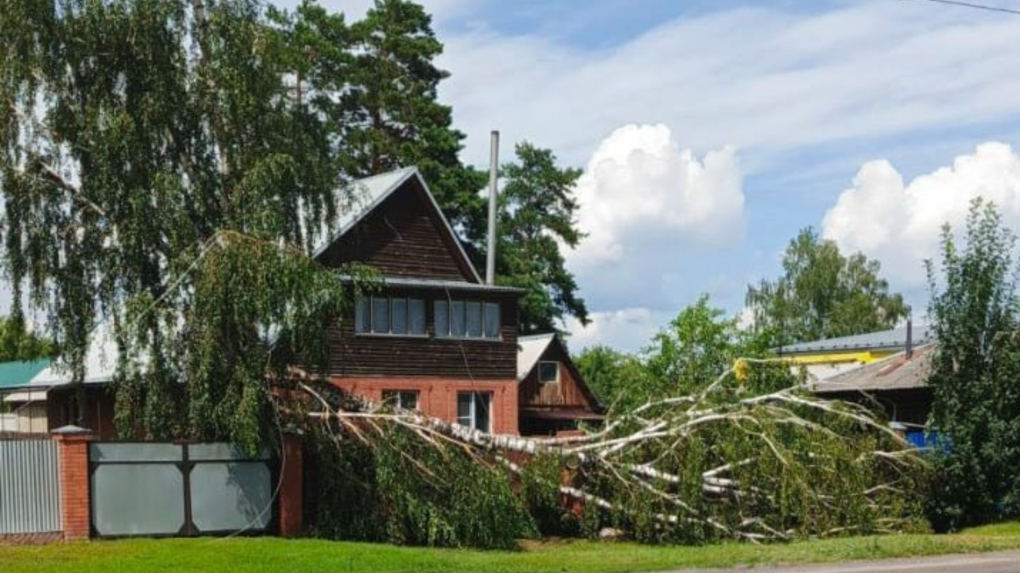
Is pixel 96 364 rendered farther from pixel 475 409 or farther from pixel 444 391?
pixel 475 409

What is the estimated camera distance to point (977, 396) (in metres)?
27.2

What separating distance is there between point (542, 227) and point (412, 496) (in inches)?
1514

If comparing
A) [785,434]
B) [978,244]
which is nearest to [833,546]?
[785,434]

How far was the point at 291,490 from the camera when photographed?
24047 millimetres

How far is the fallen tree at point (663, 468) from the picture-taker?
2391 cm

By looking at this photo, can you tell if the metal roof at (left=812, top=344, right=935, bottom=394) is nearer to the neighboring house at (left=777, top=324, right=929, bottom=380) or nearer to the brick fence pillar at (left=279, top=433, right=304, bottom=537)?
the neighboring house at (left=777, top=324, right=929, bottom=380)

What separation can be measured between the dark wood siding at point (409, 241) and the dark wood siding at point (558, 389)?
13.2m

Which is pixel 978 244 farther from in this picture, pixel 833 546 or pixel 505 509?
pixel 505 509

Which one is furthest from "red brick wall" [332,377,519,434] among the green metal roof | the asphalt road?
the asphalt road

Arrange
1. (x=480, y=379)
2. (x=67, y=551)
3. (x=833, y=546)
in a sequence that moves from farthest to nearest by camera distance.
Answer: (x=480, y=379) → (x=833, y=546) → (x=67, y=551)

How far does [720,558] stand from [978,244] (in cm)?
1053

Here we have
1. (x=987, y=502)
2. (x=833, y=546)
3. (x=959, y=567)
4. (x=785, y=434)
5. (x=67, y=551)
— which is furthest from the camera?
(x=987, y=502)

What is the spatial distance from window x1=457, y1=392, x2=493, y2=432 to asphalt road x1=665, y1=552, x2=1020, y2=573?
19489mm

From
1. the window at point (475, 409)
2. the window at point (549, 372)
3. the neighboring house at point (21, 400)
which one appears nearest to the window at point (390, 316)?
the window at point (475, 409)
